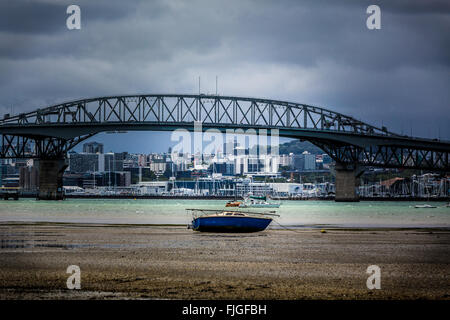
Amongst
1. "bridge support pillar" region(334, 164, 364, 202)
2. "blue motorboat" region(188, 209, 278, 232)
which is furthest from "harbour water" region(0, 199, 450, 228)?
"bridge support pillar" region(334, 164, 364, 202)

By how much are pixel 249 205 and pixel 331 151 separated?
45.2 meters

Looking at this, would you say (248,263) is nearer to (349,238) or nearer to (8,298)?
(8,298)

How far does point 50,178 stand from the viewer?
6250 inches

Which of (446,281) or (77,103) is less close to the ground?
(77,103)

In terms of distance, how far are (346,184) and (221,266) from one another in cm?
14607

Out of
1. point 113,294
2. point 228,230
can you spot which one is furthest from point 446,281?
point 228,230

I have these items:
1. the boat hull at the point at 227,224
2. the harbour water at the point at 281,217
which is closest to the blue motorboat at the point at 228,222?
the boat hull at the point at 227,224

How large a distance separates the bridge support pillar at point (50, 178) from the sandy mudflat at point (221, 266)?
12485cm

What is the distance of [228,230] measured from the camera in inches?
1607

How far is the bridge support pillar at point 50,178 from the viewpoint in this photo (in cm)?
15738
